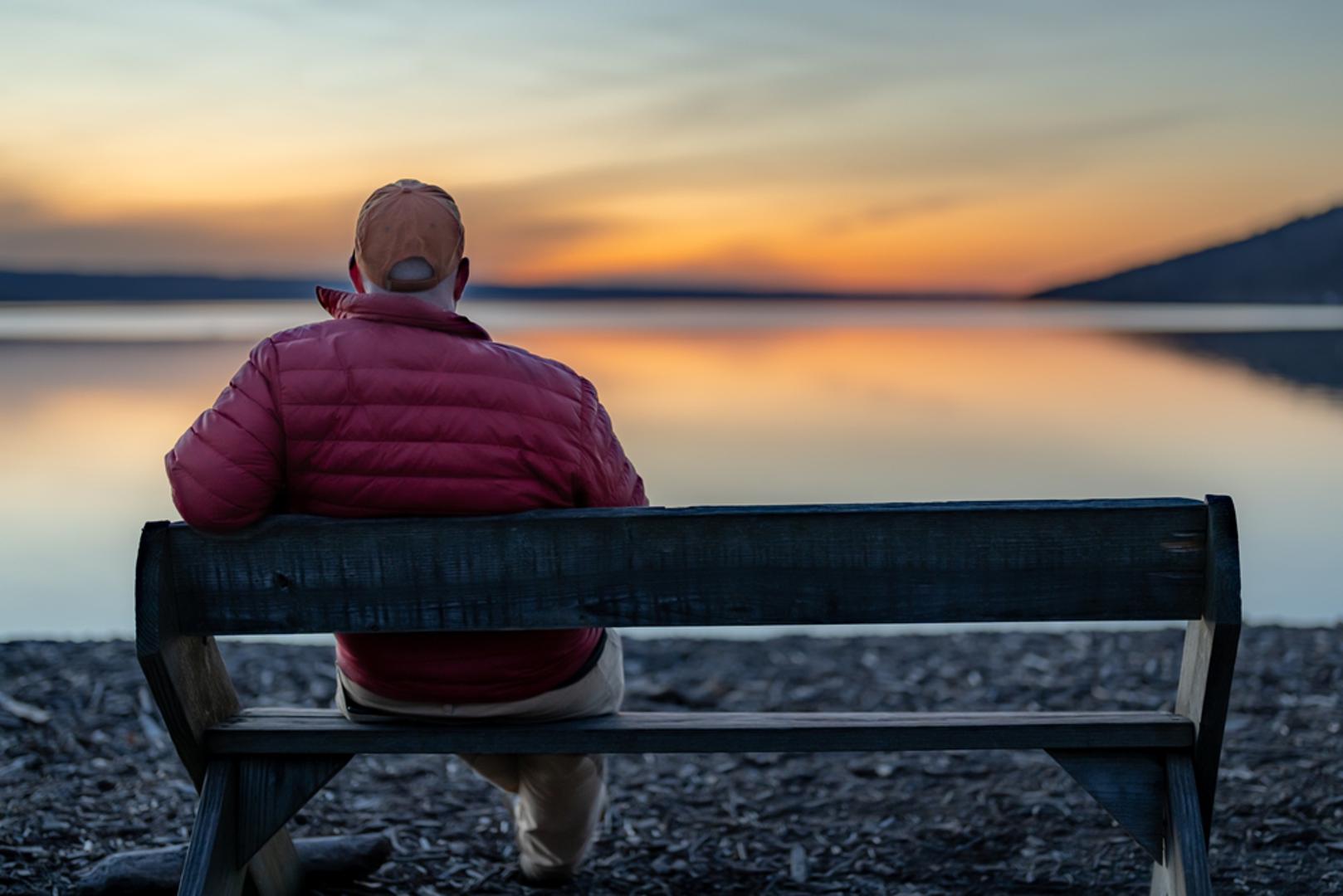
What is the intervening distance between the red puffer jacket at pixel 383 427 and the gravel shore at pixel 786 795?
4.98ft

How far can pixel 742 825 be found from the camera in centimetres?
435

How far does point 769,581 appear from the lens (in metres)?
2.70

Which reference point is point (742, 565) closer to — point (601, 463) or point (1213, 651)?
point (601, 463)

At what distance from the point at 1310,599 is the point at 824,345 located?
4765cm

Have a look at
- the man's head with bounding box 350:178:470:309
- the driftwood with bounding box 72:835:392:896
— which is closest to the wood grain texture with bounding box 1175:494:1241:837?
the man's head with bounding box 350:178:470:309

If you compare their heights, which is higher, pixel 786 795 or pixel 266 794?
pixel 266 794

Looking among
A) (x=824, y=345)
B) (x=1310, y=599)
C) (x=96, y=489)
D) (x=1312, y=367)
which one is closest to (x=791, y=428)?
(x=96, y=489)

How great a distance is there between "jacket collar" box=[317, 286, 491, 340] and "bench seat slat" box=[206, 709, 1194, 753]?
2.89 feet

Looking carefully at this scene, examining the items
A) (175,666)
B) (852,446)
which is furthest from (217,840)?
(852,446)

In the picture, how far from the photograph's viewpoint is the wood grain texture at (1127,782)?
2.93 metres

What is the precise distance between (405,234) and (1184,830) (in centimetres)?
211

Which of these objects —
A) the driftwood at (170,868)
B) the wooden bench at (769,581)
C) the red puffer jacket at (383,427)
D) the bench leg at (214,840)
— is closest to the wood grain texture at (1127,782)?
the wooden bench at (769,581)

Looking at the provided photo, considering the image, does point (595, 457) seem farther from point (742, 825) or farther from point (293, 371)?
point (742, 825)

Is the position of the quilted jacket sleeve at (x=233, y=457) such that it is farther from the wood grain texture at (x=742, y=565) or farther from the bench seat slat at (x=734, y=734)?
the bench seat slat at (x=734, y=734)
